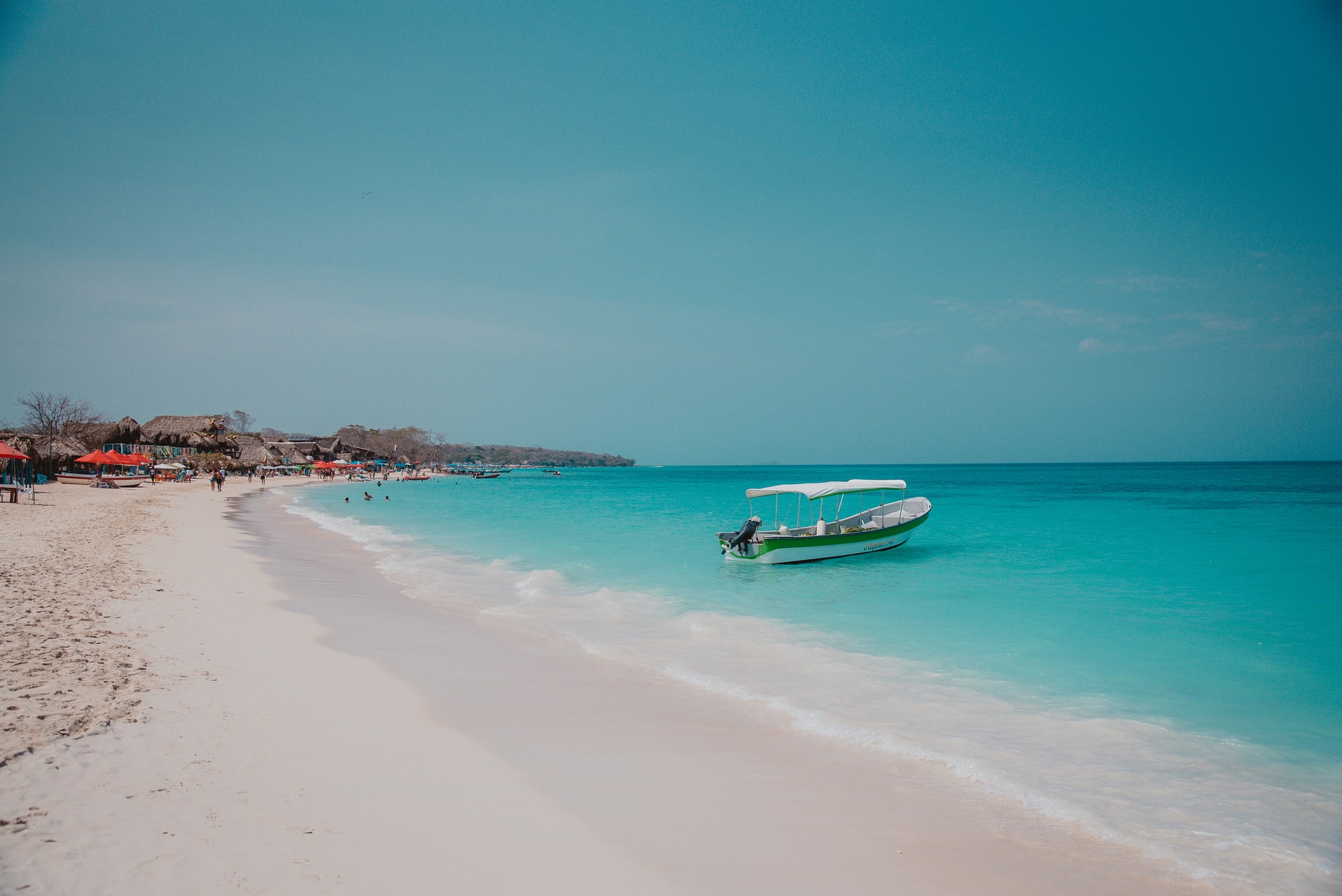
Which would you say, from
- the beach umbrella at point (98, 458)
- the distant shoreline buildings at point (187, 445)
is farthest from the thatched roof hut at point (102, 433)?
the beach umbrella at point (98, 458)

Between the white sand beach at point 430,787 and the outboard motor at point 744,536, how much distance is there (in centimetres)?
966

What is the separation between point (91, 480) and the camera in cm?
3791

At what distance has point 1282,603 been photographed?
13.2 metres

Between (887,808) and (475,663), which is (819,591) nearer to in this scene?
(475,663)

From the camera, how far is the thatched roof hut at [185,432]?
5941cm

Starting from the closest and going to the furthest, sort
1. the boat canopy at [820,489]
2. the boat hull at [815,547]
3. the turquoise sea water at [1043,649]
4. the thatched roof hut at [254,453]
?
the turquoise sea water at [1043,649]
the boat hull at [815,547]
the boat canopy at [820,489]
the thatched roof hut at [254,453]

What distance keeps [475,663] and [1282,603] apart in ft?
51.7

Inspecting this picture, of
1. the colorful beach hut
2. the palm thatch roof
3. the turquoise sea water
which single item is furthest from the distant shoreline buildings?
the turquoise sea water

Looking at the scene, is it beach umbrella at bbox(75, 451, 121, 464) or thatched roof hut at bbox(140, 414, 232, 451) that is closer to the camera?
beach umbrella at bbox(75, 451, 121, 464)

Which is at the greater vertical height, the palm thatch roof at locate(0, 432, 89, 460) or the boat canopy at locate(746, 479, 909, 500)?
the palm thatch roof at locate(0, 432, 89, 460)

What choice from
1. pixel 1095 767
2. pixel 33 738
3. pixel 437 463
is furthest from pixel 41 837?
pixel 437 463

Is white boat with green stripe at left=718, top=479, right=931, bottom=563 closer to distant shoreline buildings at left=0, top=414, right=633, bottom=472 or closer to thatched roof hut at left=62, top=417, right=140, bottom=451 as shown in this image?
distant shoreline buildings at left=0, top=414, right=633, bottom=472

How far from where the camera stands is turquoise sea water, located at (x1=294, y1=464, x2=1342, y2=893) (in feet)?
16.7

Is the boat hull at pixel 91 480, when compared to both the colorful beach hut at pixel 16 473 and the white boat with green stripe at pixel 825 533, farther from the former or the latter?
the white boat with green stripe at pixel 825 533
